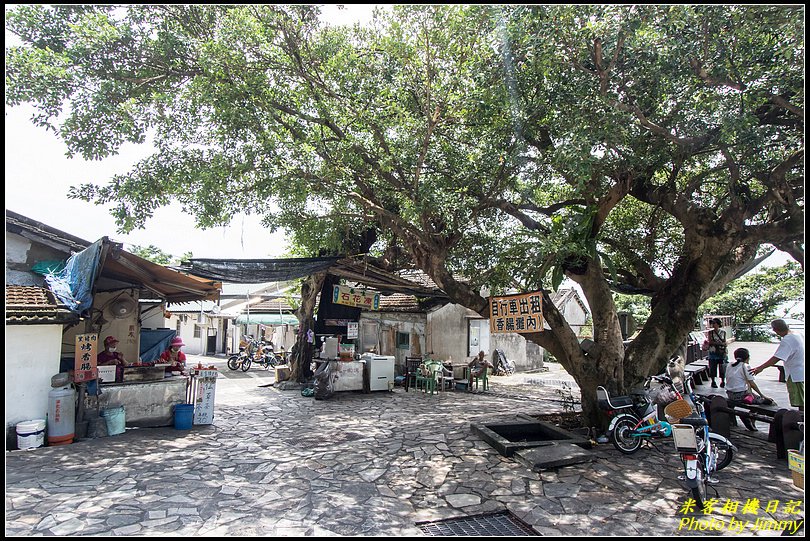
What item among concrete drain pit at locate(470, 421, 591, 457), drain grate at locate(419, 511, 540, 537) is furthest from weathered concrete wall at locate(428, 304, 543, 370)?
drain grate at locate(419, 511, 540, 537)

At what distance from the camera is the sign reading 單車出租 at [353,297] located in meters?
15.1

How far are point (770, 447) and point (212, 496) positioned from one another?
9.75 meters

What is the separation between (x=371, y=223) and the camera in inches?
500

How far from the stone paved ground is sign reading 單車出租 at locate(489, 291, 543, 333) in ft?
8.15

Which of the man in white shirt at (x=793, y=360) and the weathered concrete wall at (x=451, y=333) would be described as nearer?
the man in white shirt at (x=793, y=360)

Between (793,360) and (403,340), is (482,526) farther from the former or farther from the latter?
(403,340)

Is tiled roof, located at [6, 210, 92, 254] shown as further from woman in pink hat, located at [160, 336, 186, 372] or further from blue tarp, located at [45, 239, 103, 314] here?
woman in pink hat, located at [160, 336, 186, 372]

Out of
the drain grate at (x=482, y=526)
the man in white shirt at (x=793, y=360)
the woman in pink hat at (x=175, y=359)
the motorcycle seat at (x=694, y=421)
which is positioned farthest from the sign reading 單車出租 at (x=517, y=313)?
the woman in pink hat at (x=175, y=359)

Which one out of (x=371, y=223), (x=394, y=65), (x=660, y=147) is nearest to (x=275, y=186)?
(x=394, y=65)

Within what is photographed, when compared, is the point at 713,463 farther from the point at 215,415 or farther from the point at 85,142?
the point at 85,142

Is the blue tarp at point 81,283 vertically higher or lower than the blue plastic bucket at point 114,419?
higher

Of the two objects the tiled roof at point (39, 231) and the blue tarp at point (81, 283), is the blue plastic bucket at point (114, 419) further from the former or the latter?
the tiled roof at point (39, 231)

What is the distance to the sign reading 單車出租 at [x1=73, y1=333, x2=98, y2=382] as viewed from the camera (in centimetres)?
864

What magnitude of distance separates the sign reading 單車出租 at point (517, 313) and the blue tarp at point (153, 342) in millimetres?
13487
